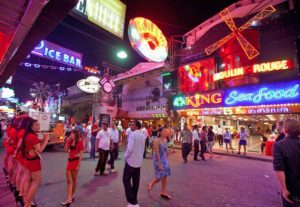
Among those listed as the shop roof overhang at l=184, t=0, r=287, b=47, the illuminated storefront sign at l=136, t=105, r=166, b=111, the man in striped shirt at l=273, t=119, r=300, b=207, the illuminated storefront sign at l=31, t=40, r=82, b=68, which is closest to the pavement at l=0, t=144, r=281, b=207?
the man in striped shirt at l=273, t=119, r=300, b=207

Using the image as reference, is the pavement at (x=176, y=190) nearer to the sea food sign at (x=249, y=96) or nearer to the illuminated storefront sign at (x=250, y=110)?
the illuminated storefront sign at (x=250, y=110)

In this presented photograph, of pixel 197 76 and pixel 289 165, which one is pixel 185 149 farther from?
pixel 197 76

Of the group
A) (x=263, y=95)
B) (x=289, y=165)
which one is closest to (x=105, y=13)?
(x=289, y=165)

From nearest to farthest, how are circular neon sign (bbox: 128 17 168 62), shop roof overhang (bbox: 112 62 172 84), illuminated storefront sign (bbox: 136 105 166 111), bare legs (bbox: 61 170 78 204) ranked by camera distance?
1. bare legs (bbox: 61 170 78 204)
2. circular neon sign (bbox: 128 17 168 62)
3. shop roof overhang (bbox: 112 62 172 84)
4. illuminated storefront sign (bbox: 136 105 166 111)

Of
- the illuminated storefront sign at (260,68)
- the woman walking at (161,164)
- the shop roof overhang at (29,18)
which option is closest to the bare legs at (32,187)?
the woman walking at (161,164)

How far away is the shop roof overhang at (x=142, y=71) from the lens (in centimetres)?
2339

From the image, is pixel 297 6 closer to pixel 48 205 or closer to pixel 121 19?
pixel 121 19

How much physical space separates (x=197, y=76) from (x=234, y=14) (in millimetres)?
6266

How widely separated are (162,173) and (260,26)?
16.8 m

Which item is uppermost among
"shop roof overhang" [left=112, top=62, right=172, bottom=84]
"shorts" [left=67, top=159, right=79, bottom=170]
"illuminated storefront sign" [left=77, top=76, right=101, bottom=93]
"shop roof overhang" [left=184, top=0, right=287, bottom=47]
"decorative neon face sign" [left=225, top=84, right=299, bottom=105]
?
"shop roof overhang" [left=184, top=0, right=287, bottom=47]

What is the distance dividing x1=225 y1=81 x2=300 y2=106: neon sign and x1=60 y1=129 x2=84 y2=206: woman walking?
1412cm

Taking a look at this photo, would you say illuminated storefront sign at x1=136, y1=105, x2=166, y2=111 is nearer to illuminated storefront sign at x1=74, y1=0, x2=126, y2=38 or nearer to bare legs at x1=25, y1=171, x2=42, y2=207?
illuminated storefront sign at x1=74, y1=0, x2=126, y2=38

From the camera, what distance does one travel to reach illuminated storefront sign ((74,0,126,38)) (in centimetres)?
985

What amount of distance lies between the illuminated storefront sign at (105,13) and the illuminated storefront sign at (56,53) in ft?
21.1
